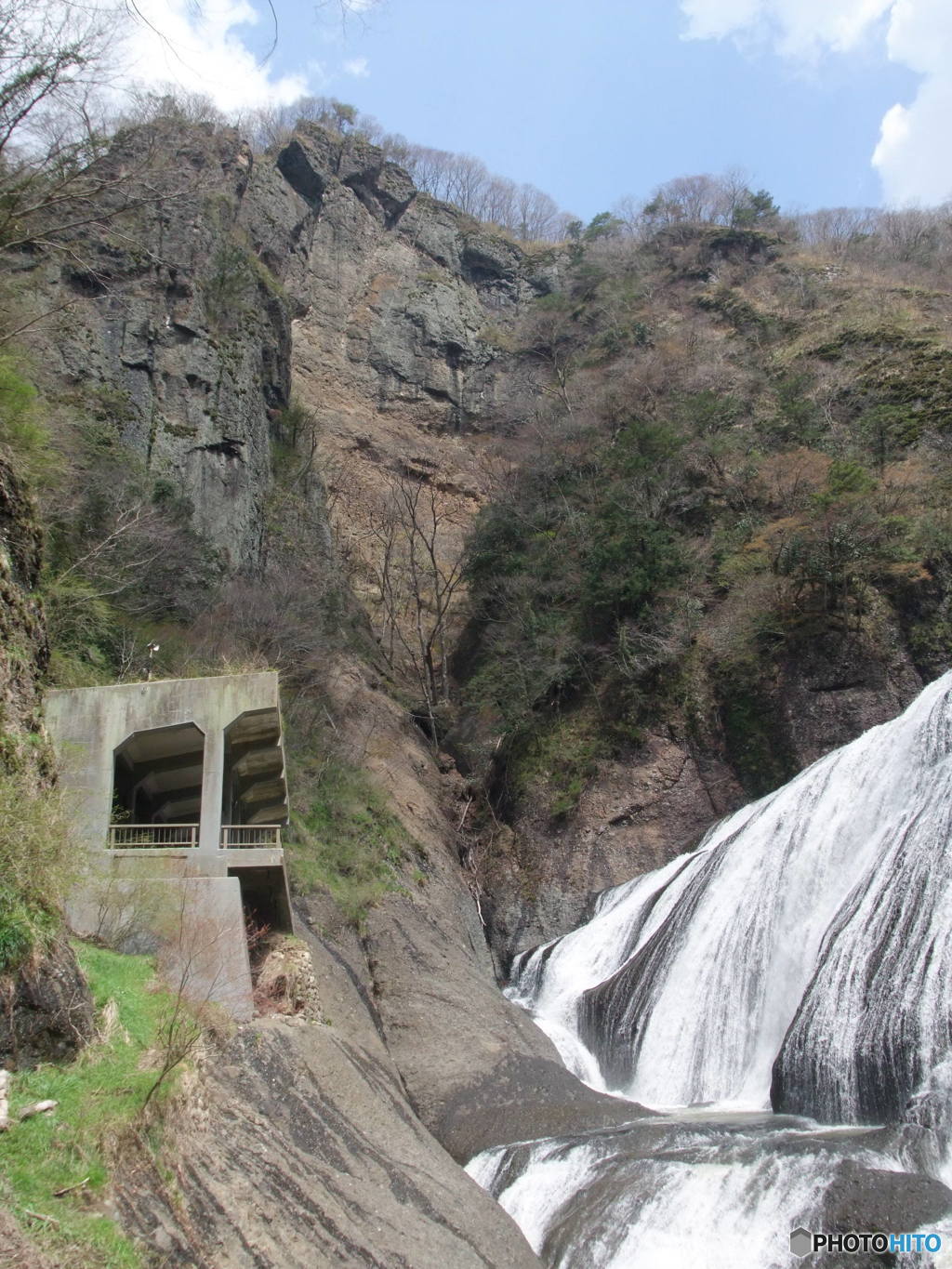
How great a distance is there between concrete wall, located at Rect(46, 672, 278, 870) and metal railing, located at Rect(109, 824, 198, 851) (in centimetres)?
31

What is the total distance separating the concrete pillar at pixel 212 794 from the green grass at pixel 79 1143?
5.84m

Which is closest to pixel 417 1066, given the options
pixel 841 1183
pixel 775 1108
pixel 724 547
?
pixel 775 1108

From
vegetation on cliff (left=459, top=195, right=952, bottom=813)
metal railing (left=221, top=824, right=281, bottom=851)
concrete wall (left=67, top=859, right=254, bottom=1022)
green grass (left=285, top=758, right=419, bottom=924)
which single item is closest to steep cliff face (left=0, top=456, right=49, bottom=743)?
concrete wall (left=67, top=859, right=254, bottom=1022)

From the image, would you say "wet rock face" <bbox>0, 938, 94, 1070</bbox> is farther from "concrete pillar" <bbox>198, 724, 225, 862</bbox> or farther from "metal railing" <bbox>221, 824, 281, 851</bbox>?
"metal railing" <bbox>221, 824, 281, 851</bbox>

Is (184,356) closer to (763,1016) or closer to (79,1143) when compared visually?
(763,1016)

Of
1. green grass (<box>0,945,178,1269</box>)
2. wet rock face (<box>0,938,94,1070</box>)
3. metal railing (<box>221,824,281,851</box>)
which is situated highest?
metal railing (<box>221,824,281,851</box>)

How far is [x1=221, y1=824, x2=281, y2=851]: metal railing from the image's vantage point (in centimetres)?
1734

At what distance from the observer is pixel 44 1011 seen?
9.27m

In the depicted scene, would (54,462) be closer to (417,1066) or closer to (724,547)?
(417,1066)

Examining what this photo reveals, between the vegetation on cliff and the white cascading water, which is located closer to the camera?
the white cascading water

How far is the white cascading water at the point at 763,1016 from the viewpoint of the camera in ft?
38.0

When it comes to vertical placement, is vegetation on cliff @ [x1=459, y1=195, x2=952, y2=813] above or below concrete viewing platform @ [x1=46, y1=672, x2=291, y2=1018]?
above

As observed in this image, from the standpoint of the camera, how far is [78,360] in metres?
28.2

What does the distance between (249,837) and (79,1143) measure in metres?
13.6
